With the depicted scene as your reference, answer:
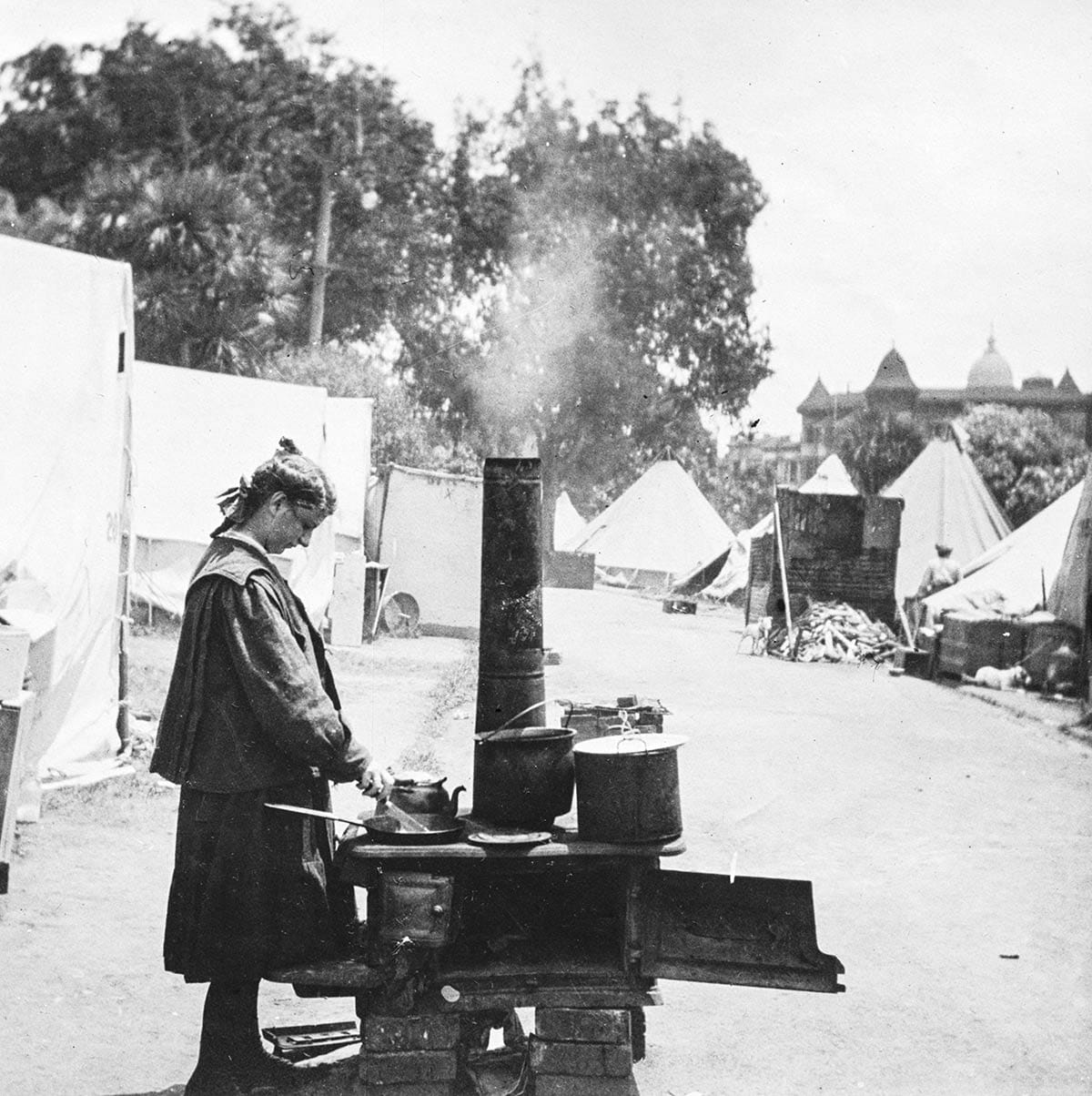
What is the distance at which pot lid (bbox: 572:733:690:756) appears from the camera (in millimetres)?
3326

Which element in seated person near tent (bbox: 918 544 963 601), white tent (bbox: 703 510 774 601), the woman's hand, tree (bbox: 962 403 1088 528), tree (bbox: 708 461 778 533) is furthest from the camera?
tree (bbox: 708 461 778 533)

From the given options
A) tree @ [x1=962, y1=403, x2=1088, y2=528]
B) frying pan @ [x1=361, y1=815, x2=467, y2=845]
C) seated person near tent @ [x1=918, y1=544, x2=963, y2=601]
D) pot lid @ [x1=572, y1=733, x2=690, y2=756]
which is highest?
tree @ [x1=962, y1=403, x2=1088, y2=528]

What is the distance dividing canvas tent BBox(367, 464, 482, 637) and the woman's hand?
14489mm

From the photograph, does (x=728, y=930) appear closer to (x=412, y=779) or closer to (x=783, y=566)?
(x=412, y=779)

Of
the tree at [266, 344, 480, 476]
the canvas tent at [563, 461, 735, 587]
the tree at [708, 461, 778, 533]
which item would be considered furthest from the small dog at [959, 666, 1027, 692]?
the tree at [708, 461, 778, 533]

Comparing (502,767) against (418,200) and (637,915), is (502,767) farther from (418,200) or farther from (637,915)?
(418,200)

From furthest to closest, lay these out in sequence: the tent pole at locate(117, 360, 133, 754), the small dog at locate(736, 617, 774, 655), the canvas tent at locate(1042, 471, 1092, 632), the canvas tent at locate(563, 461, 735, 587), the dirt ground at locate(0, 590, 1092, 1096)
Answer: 1. the canvas tent at locate(563, 461, 735, 587)
2. the small dog at locate(736, 617, 774, 655)
3. the canvas tent at locate(1042, 471, 1092, 632)
4. the tent pole at locate(117, 360, 133, 754)
5. the dirt ground at locate(0, 590, 1092, 1096)

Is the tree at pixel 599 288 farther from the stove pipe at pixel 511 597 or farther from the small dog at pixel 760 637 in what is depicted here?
the stove pipe at pixel 511 597

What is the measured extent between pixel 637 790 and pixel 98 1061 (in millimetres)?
1771

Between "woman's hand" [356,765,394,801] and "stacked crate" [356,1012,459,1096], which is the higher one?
"woman's hand" [356,765,394,801]

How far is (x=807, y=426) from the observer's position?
83.8m

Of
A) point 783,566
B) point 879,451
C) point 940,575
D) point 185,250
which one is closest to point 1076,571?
point 940,575

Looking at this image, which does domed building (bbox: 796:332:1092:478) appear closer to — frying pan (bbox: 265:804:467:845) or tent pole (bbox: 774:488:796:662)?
tent pole (bbox: 774:488:796:662)

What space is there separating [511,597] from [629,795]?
81 cm
